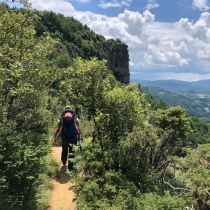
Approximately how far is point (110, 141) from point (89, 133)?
785mm

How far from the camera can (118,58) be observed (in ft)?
377

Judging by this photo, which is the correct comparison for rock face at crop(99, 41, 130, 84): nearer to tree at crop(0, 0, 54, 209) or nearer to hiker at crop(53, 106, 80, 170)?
tree at crop(0, 0, 54, 209)

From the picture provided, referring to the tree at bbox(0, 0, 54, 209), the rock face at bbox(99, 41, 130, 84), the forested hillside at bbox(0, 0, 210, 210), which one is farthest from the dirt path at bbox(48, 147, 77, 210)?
the rock face at bbox(99, 41, 130, 84)

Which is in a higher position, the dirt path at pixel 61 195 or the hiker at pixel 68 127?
the hiker at pixel 68 127

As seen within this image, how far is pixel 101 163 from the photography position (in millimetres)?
6898

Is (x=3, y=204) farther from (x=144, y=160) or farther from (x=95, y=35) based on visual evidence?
(x=95, y=35)

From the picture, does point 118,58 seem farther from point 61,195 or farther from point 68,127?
point 61,195

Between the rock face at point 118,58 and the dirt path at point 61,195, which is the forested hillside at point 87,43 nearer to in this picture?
the rock face at point 118,58

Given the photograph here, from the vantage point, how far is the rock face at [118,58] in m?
112

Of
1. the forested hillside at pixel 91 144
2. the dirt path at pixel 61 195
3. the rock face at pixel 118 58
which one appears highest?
the rock face at pixel 118 58

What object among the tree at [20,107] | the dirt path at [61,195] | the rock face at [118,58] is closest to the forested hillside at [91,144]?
the tree at [20,107]

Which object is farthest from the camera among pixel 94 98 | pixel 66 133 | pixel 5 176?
pixel 66 133

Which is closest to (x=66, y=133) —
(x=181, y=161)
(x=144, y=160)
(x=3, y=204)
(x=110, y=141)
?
(x=110, y=141)

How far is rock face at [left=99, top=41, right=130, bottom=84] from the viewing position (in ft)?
367
